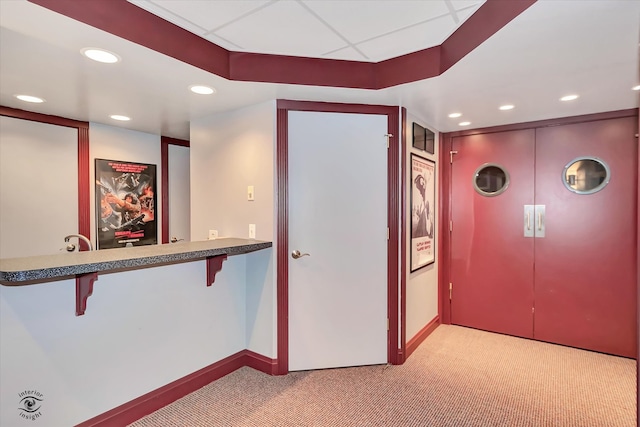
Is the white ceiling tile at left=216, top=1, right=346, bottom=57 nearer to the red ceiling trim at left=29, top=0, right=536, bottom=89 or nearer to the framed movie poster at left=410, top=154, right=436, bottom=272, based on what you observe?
the red ceiling trim at left=29, top=0, right=536, bottom=89

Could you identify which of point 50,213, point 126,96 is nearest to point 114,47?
Answer: point 126,96

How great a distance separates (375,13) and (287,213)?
150 cm

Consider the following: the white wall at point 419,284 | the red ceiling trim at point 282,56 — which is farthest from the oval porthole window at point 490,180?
the red ceiling trim at point 282,56

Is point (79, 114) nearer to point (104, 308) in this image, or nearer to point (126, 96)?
point (126, 96)

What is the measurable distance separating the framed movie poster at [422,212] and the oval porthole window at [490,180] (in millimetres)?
510

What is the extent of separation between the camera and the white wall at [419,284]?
9.54ft

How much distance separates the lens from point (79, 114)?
9.96 feet

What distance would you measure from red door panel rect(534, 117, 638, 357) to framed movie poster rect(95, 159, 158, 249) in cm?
426

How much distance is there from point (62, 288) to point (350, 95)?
2204 millimetres

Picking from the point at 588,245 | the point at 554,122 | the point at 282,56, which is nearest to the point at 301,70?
the point at 282,56

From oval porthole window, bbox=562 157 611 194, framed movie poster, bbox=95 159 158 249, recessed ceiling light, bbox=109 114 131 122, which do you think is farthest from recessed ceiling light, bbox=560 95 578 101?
framed movie poster, bbox=95 159 158 249

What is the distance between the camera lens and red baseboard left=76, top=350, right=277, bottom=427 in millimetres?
1956

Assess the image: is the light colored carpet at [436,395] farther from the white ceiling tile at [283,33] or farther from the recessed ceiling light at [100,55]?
the white ceiling tile at [283,33]

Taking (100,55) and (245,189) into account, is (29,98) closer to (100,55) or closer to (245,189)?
(100,55)
